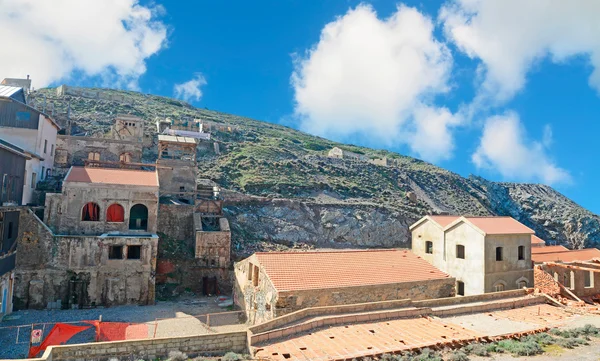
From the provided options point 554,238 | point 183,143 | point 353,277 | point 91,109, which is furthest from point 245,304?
point 91,109

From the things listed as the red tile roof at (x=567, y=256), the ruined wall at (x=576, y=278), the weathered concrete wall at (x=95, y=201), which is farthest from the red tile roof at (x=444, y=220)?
the weathered concrete wall at (x=95, y=201)

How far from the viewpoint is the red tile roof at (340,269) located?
18875mm

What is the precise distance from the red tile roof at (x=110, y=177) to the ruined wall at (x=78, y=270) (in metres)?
4.12

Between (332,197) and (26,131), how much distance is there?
37.7m

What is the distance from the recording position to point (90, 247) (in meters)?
23.7

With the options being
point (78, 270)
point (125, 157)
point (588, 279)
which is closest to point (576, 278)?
point (588, 279)

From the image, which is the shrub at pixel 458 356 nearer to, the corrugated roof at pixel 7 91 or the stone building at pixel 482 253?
the stone building at pixel 482 253

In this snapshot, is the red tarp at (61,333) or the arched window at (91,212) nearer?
the red tarp at (61,333)

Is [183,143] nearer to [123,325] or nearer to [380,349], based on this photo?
[123,325]

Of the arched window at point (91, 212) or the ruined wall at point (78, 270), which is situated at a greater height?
the arched window at point (91, 212)

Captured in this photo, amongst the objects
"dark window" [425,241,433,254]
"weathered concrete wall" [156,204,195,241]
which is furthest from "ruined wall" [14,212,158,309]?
"dark window" [425,241,433,254]

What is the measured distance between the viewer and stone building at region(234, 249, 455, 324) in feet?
59.6

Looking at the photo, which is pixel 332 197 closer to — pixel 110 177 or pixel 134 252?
pixel 110 177

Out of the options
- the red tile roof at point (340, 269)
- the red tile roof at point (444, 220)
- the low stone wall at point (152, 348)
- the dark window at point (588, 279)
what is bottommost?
the low stone wall at point (152, 348)
